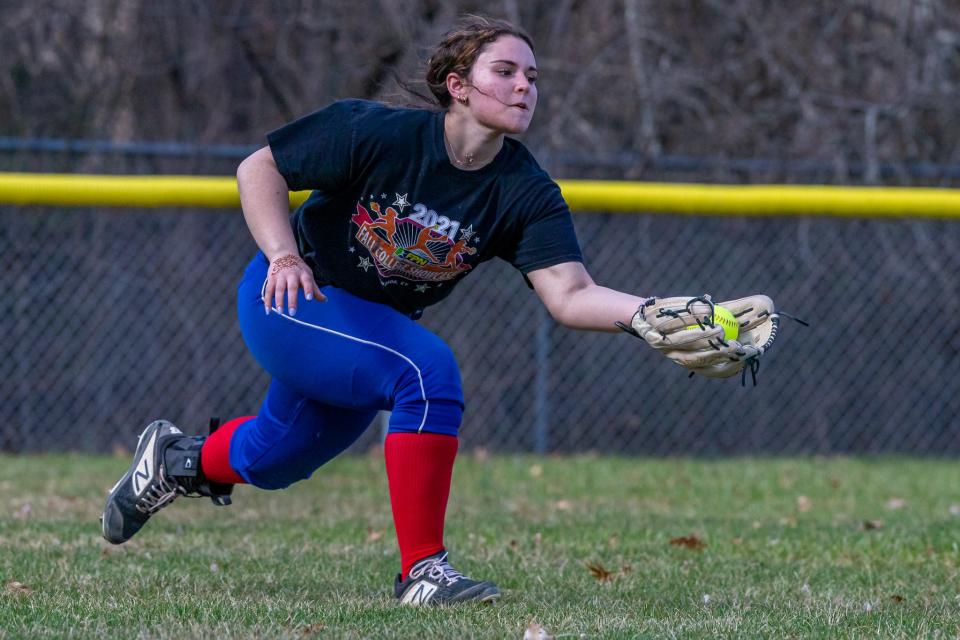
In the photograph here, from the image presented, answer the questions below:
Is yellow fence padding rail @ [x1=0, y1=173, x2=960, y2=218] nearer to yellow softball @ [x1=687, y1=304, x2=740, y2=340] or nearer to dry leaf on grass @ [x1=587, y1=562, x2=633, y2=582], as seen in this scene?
dry leaf on grass @ [x1=587, y1=562, x2=633, y2=582]

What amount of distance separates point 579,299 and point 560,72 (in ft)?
18.5

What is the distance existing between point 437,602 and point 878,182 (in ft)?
19.7

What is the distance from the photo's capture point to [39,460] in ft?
24.6

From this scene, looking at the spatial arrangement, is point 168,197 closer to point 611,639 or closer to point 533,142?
point 533,142

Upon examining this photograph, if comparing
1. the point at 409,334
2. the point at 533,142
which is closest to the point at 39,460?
the point at 533,142

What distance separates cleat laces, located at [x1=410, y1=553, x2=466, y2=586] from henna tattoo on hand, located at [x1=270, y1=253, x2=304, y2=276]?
91 cm

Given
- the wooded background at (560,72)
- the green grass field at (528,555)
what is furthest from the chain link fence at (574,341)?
the wooded background at (560,72)

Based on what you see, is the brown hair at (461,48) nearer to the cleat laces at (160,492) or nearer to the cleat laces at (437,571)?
the cleat laces at (437,571)

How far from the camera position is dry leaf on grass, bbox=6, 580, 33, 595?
3.62 m

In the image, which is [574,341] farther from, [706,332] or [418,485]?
[706,332]

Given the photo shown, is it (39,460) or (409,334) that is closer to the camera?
(409,334)

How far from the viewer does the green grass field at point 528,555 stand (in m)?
3.25

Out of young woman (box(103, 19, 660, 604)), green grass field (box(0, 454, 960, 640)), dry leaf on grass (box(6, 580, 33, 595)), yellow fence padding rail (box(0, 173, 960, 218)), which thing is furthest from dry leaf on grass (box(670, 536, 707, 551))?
yellow fence padding rail (box(0, 173, 960, 218))

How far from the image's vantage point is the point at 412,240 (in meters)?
3.59
